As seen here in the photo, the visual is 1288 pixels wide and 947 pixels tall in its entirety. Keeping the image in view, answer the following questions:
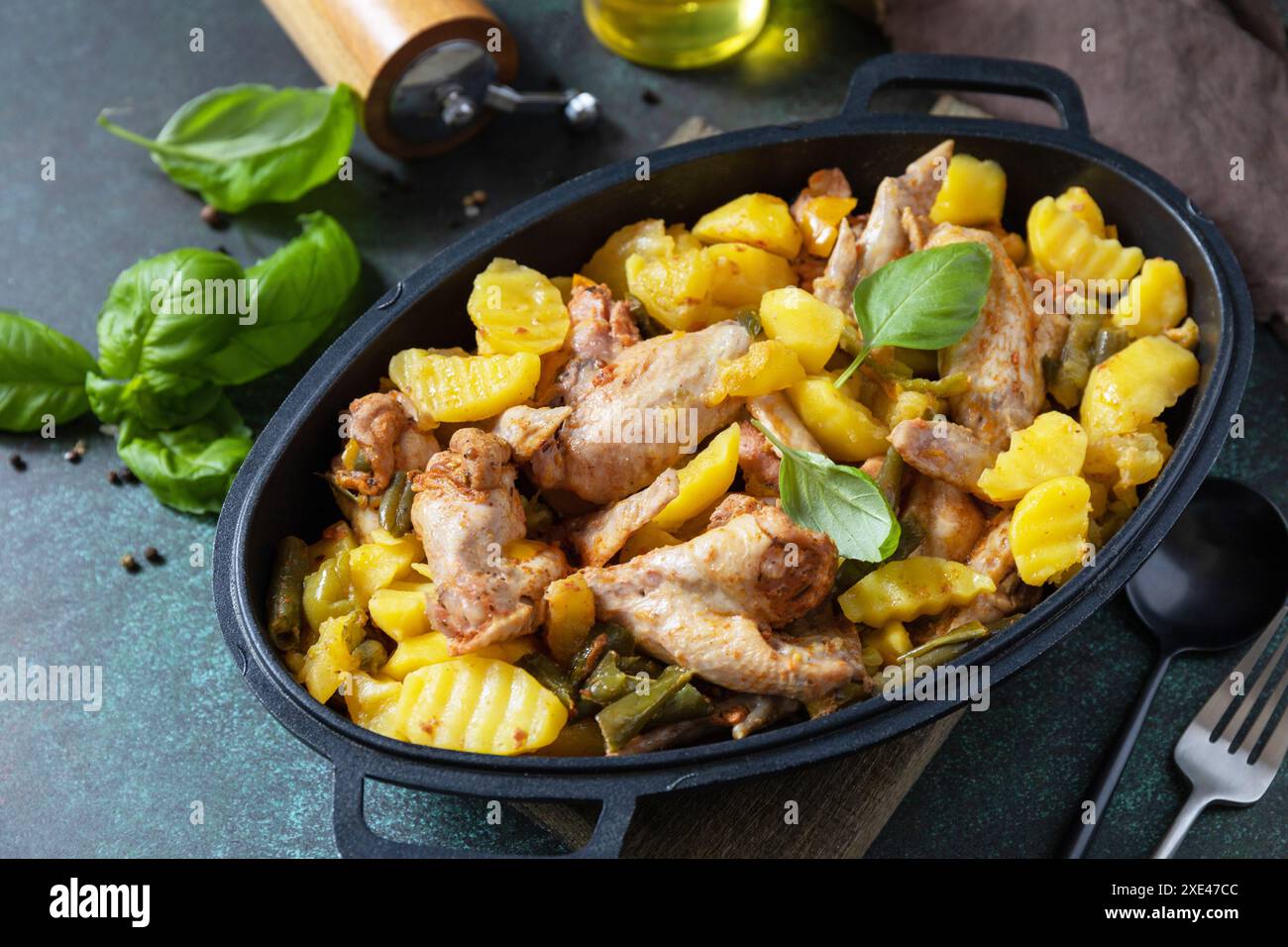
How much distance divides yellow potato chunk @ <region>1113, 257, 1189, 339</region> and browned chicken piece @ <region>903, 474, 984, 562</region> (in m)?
0.71

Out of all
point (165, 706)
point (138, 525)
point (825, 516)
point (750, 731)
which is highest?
point (825, 516)

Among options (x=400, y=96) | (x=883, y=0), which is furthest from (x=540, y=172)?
(x=883, y=0)

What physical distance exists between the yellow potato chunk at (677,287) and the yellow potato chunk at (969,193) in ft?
2.34

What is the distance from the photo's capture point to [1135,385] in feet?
10.9

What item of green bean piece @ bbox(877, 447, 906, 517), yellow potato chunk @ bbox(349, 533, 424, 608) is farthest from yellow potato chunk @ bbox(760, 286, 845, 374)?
yellow potato chunk @ bbox(349, 533, 424, 608)

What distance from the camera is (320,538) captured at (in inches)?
135

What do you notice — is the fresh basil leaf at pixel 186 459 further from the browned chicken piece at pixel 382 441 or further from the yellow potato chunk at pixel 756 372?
the yellow potato chunk at pixel 756 372

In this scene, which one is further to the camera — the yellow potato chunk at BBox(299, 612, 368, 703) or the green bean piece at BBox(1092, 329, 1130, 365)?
the green bean piece at BBox(1092, 329, 1130, 365)

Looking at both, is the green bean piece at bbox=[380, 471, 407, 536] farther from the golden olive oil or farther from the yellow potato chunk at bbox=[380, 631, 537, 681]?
the golden olive oil

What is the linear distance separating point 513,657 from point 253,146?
228cm

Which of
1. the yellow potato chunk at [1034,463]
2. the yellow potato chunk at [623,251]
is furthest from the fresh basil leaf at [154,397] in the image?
the yellow potato chunk at [1034,463]

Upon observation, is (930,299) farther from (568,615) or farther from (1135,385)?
(568,615)

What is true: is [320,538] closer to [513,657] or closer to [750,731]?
[513,657]

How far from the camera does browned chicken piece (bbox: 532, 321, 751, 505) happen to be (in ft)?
10.6
